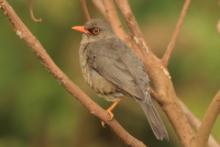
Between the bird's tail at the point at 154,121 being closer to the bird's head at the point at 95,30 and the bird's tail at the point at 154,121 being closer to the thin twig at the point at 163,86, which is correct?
the thin twig at the point at 163,86

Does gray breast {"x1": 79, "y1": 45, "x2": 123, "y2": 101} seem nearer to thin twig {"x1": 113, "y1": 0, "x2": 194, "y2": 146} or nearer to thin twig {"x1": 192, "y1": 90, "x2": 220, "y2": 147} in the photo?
thin twig {"x1": 113, "y1": 0, "x2": 194, "y2": 146}

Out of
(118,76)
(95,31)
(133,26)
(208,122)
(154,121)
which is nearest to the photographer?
(208,122)

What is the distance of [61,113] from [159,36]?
1192 millimetres

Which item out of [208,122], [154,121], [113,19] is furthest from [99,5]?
[208,122]

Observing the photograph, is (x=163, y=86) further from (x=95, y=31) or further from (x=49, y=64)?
(x=95, y=31)

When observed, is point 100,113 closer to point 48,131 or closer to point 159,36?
point 159,36

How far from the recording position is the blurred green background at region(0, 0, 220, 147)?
7043mm

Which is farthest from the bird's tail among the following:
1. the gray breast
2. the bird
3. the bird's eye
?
the bird's eye

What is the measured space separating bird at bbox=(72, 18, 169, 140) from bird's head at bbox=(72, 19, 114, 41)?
0.31 metres

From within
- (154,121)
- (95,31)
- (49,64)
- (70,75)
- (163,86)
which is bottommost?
(70,75)

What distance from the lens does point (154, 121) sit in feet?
15.7

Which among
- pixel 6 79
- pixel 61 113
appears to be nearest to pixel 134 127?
pixel 61 113

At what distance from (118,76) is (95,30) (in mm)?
865

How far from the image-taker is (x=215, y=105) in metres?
3.58
